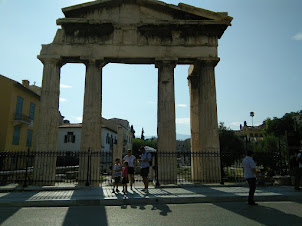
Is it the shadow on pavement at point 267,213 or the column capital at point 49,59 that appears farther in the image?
the column capital at point 49,59

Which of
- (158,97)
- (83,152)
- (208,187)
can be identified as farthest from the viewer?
(158,97)

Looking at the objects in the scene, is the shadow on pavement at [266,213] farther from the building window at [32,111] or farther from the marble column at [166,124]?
the building window at [32,111]

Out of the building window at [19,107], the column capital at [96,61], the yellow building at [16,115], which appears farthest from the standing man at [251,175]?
the building window at [19,107]

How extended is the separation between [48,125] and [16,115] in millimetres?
13874

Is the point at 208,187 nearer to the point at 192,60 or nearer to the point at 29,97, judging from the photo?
the point at 192,60

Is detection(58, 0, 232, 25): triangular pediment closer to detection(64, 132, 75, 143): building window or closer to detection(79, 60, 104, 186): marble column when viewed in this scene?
detection(79, 60, 104, 186): marble column

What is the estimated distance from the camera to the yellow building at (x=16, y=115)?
73.9 feet

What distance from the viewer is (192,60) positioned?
45.6 feet

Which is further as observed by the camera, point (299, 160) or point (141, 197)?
point (299, 160)

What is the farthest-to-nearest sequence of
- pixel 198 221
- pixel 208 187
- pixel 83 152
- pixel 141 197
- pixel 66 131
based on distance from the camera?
pixel 66 131 < pixel 83 152 < pixel 208 187 < pixel 141 197 < pixel 198 221

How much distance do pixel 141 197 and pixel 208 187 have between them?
3972 millimetres

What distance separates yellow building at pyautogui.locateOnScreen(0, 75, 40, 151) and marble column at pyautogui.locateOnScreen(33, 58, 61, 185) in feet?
39.9

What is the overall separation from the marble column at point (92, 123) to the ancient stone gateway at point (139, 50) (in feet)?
0.17

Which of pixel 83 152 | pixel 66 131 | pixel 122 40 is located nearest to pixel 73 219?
pixel 83 152
